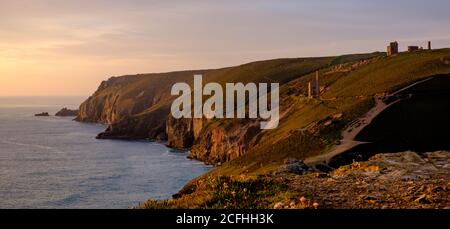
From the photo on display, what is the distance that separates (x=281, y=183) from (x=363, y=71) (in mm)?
73635

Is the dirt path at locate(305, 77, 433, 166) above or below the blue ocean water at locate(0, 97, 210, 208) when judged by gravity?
above

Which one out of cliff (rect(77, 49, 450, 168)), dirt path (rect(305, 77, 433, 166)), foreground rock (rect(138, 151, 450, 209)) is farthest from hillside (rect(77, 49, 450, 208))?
dirt path (rect(305, 77, 433, 166))

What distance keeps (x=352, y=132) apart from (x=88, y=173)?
42.6 metres

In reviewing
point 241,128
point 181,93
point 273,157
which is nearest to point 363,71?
point 241,128

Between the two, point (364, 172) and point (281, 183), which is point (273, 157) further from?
point (281, 183)

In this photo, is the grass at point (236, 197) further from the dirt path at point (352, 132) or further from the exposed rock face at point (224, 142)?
the exposed rock face at point (224, 142)

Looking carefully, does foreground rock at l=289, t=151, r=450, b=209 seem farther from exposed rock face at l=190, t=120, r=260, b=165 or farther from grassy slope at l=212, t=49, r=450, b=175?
exposed rock face at l=190, t=120, r=260, b=165

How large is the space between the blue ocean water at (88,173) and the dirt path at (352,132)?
66.4 feet

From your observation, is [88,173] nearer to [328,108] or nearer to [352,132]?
[328,108]

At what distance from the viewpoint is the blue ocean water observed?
5956cm

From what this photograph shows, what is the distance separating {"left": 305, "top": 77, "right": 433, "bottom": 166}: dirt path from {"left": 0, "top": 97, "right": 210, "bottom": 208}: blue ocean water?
20253 millimetres

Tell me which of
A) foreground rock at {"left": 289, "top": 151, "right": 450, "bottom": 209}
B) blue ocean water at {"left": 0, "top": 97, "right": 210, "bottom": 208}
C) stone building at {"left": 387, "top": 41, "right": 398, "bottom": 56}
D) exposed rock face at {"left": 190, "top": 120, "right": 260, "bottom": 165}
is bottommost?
blue ocean water at {"left": 0, "top": 97, "right": 210, "bottom": 208}

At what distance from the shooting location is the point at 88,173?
7931 centimetres

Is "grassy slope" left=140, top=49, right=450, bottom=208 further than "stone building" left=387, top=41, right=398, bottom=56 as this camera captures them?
No
